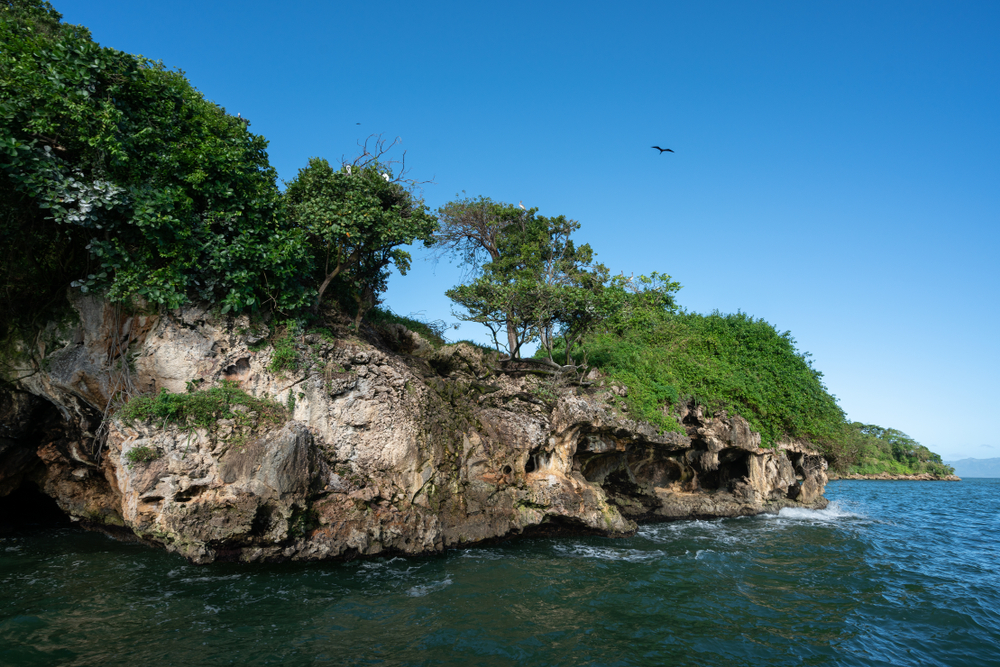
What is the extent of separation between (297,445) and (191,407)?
244 cm

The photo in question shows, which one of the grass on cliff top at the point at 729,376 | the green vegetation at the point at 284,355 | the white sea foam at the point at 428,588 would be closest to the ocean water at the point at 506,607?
the white sea foam at the point at 428,588

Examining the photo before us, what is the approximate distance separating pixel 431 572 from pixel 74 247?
11.4 metres

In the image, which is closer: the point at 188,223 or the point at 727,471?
the point at 188,223

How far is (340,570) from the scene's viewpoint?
34.1 feet

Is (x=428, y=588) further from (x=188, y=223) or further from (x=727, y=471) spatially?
(x=727, y=471)

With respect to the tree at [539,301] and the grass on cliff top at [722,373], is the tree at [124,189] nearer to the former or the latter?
the tree at [539,301]

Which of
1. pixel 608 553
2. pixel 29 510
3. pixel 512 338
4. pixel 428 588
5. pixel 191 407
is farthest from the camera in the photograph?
pixel 512 338

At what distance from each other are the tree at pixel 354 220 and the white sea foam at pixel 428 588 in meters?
7.69

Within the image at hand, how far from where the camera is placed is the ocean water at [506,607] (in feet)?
23.8

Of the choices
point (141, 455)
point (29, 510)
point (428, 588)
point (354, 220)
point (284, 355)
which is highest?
point (354, 220)

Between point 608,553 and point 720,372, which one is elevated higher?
point 720,372

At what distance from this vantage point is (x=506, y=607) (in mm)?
8891

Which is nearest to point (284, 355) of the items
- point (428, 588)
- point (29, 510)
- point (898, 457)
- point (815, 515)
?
point (428, 588)

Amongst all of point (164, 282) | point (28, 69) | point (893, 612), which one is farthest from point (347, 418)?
point (893, 612)
